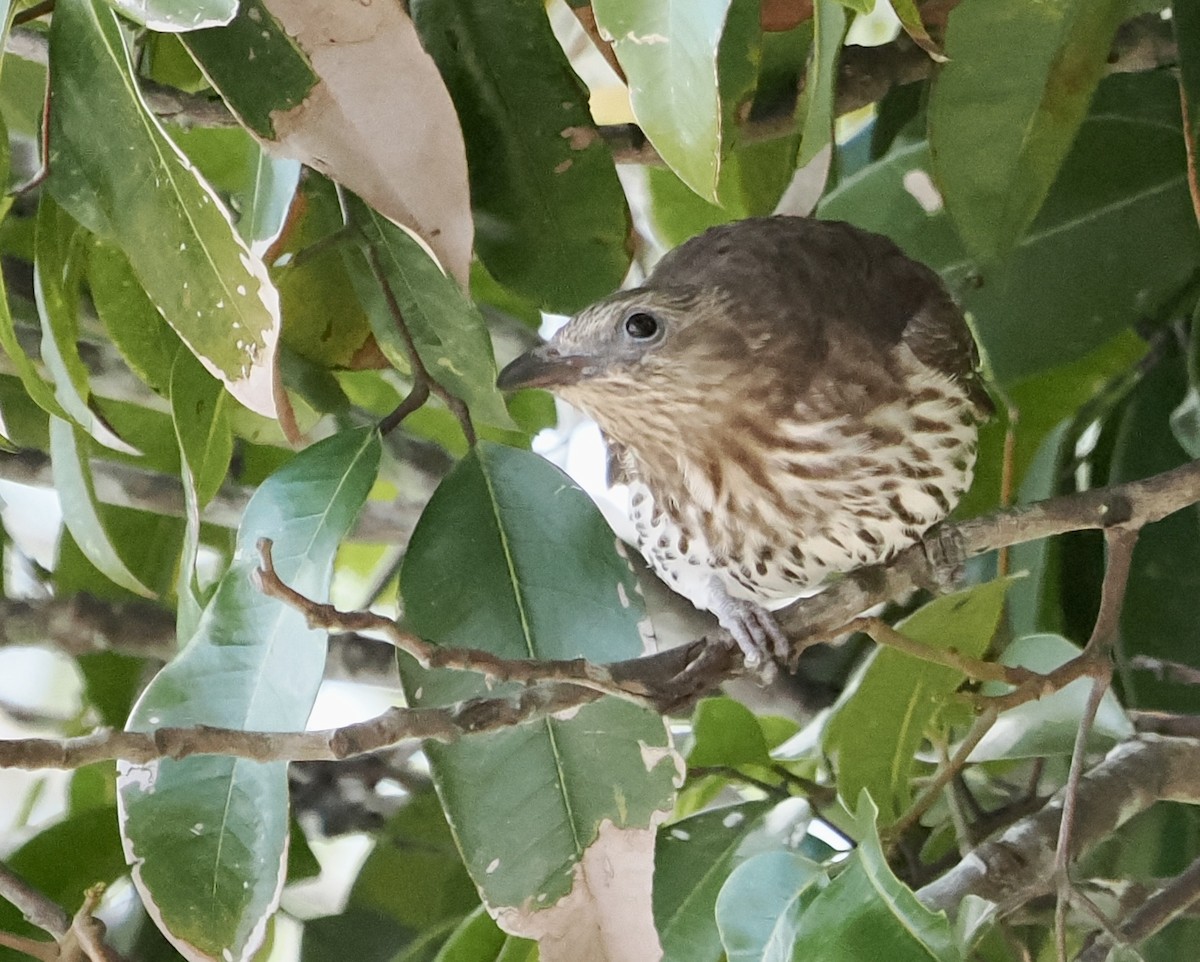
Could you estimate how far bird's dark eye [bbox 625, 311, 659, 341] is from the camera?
1165 mm

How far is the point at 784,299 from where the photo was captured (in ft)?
4.13

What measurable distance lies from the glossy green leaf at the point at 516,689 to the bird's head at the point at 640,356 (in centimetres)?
24

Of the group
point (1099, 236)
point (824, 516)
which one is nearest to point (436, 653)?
point (824, 516)

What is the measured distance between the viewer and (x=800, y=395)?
125 centimetres

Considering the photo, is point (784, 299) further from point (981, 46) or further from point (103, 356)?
point (103, 356)

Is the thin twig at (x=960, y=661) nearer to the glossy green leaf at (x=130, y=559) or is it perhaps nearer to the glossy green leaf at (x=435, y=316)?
the glossy green leaf at (x=435, y=316)

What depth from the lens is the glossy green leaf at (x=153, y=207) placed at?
73 cm

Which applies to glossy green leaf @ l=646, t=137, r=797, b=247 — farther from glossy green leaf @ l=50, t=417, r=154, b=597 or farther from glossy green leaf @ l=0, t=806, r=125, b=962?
glossy green leaf @ l=0, t=806, r=125, b=962

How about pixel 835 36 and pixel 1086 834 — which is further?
pixel 1086 834

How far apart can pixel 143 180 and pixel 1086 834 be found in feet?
2.63

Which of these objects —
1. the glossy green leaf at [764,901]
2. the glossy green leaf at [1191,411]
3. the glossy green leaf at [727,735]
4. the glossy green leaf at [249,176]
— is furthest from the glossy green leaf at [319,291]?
the glossy green leaf at [1191,411]

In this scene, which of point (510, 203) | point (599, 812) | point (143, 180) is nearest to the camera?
point (143, 180)

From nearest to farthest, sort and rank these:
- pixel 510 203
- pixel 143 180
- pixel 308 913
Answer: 1. pixel 143 180
2. pixel 510 203
3. pixel 308 913

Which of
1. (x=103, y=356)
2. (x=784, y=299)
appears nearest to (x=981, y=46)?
(x=784, y=299)
